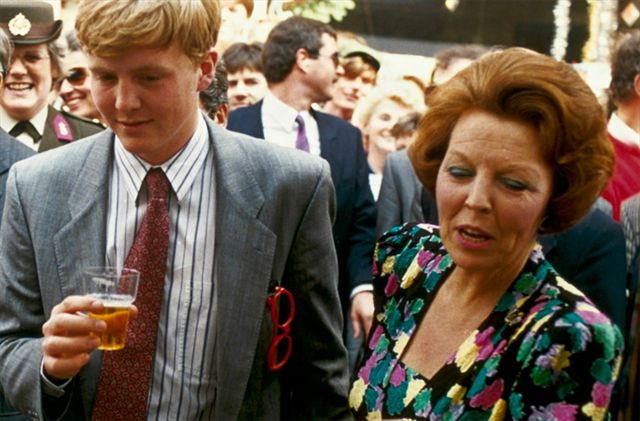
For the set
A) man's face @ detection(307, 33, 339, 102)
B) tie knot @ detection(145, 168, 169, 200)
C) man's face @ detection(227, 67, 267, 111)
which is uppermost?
tie knot @ detection(145, 168, 169, 200)

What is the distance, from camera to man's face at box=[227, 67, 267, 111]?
6105mm

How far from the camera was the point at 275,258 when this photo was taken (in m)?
2.48

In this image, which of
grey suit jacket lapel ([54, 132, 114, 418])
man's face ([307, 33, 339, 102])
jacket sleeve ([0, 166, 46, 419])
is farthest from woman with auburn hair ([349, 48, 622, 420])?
man's face ([307, 33, 339, 102])

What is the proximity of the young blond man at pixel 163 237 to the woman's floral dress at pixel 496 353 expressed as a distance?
0.76 ft

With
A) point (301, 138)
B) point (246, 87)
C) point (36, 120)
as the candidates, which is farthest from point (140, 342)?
point (246, 87)

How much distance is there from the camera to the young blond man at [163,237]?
2332 millimetres

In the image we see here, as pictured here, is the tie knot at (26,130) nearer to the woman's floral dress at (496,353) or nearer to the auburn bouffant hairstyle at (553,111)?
the woman's floral dress at (496,353)

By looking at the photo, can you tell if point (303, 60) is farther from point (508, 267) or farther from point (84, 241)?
point (508, 267)

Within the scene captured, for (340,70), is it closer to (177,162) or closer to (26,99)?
(26,99)

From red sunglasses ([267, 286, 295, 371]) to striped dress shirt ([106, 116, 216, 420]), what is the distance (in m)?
0.15

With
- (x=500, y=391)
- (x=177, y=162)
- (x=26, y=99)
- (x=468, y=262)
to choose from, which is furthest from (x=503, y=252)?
(x=26, y=99)

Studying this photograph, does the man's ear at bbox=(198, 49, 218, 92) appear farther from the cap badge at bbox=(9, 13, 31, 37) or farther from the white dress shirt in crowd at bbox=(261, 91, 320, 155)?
the white dress shirt in crowd at bbox=(261, 91, 320, 155)

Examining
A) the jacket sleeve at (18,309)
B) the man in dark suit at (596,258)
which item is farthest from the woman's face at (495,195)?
the man in dark suit at (596,258)

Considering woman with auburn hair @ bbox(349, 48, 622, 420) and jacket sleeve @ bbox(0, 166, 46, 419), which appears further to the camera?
jacket sleeve @ bbox(0, 166, 46, 419)
